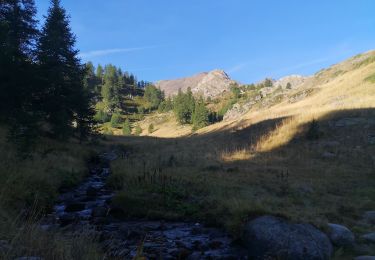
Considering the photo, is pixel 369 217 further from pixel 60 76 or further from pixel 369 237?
pixel 60 76

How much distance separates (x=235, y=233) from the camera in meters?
9.99

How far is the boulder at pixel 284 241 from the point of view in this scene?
26.5 ft

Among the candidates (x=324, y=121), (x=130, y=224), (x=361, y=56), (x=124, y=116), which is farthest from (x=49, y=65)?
(x=124, y=116)

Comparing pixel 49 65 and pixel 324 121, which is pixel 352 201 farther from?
pixel 49 65

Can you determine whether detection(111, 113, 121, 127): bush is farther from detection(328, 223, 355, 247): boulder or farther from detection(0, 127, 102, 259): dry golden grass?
detection(328, 223, 355, 247): boulder

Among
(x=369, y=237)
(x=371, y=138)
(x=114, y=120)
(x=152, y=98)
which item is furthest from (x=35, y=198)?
(x=152, y=98)

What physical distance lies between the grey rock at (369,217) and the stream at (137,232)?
442 cm

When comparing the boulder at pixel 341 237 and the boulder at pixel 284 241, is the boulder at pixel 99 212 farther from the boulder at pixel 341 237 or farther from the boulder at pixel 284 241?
the boulder at pixel 341 237

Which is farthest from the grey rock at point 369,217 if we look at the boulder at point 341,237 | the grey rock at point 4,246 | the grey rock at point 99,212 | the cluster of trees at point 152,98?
the cluster of trees at point 152,98

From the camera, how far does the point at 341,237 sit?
9070mm

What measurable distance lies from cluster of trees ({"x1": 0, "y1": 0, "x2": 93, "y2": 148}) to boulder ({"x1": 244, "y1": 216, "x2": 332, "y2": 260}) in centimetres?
1207

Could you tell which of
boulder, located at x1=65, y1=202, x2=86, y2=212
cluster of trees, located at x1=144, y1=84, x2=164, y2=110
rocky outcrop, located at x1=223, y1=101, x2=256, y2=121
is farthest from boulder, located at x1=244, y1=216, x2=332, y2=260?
cluster of trees, located at x1=144, y1=84, x2=164, y2=110

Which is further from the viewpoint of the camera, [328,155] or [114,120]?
[114,120]

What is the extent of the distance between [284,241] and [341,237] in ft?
5.77
